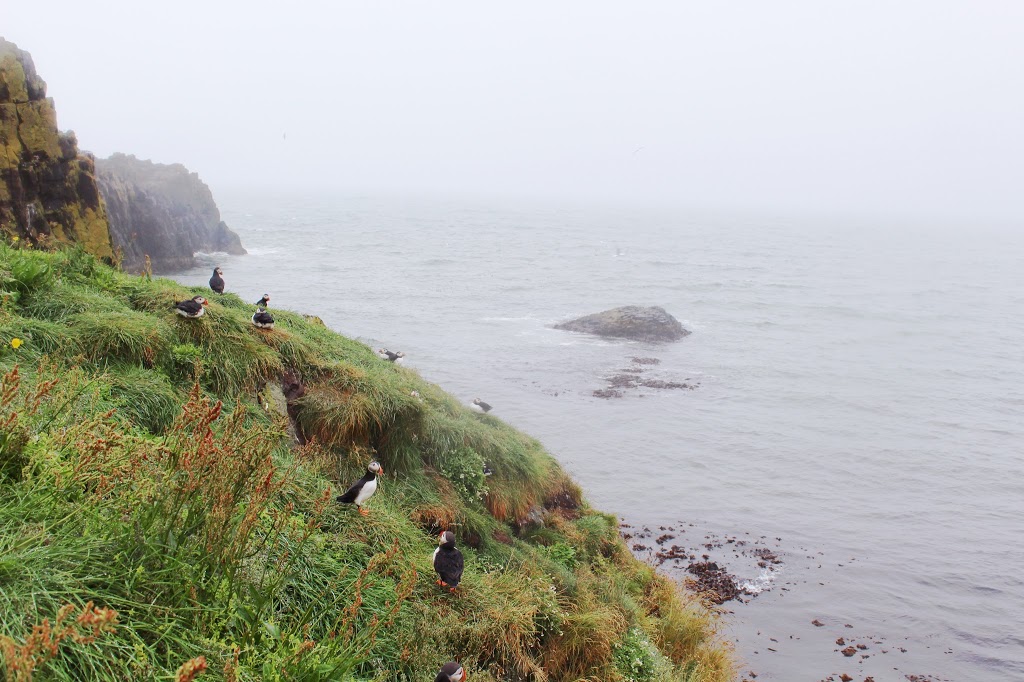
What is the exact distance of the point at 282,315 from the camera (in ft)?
39.6

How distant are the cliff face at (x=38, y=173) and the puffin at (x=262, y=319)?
16.2ft

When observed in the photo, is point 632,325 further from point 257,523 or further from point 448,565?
point 257,523

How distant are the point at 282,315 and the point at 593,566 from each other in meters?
6.72

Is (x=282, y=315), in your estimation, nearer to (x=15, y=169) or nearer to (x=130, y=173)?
(x=15, y=169)

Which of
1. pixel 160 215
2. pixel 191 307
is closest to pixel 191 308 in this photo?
pixel 191 307

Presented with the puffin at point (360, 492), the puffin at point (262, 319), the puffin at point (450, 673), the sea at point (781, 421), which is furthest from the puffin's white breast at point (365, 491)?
the sea at point (781, 421)

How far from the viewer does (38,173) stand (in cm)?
1290

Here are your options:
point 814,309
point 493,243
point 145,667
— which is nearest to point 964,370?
point 814,309

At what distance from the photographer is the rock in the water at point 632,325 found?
40594 mm

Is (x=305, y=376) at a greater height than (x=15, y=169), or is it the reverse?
(x=15, y=169)

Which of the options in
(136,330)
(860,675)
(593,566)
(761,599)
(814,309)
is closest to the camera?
(136,330)

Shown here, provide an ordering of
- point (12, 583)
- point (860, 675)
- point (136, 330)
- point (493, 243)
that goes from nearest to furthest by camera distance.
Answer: point (12, 583), point (136, 330), point (860, 675), point (493, 243)

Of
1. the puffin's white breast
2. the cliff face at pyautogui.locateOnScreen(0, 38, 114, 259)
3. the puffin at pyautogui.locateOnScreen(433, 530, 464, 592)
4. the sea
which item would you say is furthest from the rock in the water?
the puffin's white breast

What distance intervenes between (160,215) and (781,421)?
4741 cm
